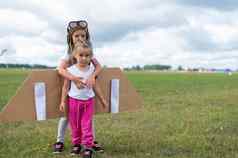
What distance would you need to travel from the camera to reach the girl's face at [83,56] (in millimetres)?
5906

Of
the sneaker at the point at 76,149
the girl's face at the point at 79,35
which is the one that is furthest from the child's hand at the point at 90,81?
the sneaker at the point at 76,149

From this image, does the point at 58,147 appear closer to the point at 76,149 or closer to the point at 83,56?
the point at 76,149

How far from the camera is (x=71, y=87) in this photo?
6129 mm

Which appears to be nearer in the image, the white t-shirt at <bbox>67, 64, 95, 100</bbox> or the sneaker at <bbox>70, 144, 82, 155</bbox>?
the white t-shirt at <bbox>67, 64, 95, 100</bbox>

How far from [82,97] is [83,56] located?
52cm

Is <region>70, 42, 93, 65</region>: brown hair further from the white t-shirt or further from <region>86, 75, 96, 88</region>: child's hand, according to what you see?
<region>86, 75, 96, 88</region>: child's hand

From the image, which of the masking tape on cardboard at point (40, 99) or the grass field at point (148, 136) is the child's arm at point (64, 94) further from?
the grass field at point (148, 136)

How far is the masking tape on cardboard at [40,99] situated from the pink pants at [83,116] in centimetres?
35

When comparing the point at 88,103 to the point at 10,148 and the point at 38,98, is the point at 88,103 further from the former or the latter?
the point at 10,148

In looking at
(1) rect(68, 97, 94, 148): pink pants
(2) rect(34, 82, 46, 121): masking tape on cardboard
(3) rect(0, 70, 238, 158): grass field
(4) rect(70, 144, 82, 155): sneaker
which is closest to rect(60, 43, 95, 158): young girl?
(1) rect(68, 97, 94, 148): pink pants

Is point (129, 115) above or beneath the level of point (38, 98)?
beneath

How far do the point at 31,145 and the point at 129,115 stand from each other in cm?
439

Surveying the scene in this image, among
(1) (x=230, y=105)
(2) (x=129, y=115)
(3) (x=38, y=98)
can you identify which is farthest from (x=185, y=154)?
(1) (x=230, y=105)

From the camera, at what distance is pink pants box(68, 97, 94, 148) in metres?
6.05
